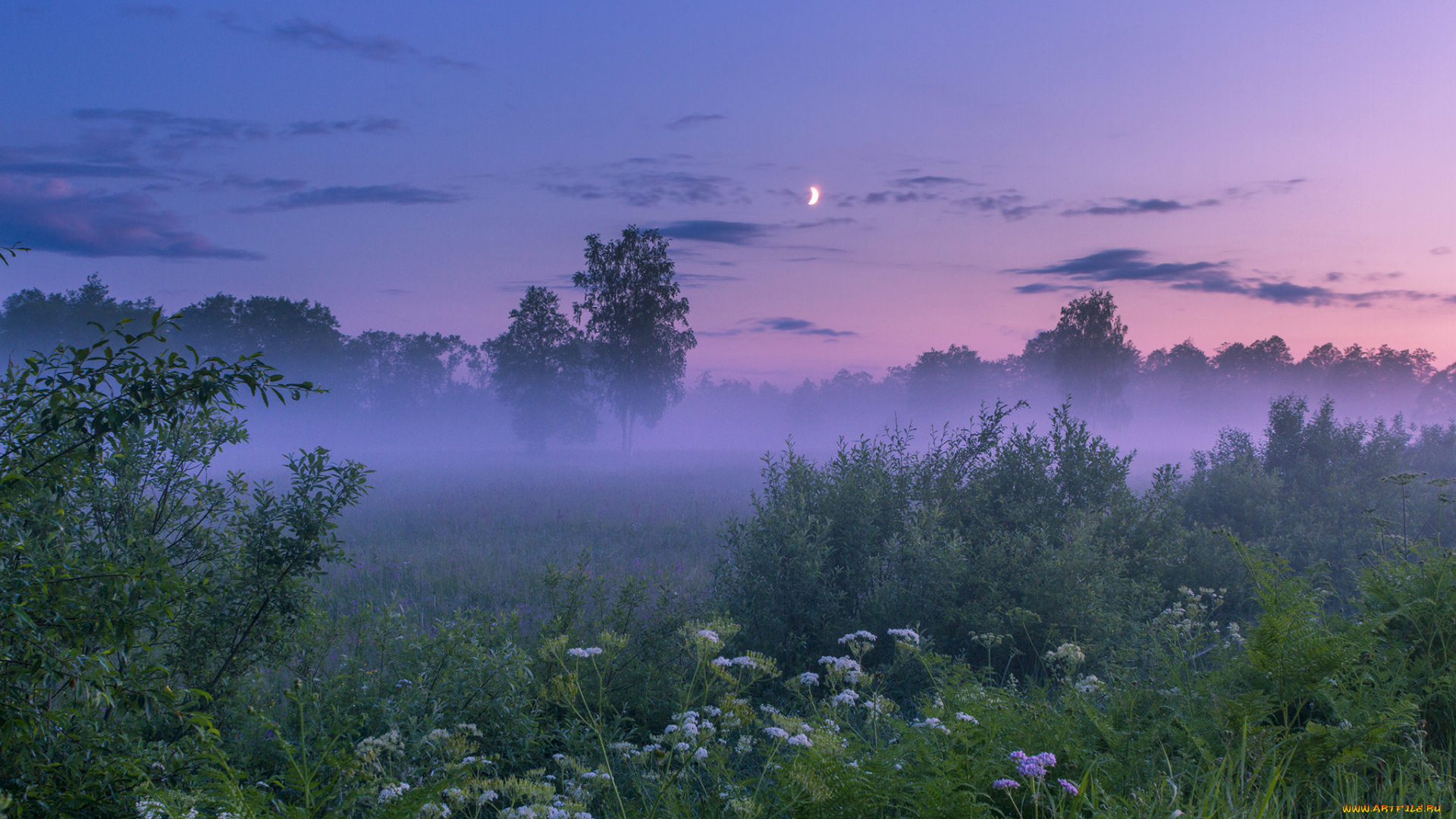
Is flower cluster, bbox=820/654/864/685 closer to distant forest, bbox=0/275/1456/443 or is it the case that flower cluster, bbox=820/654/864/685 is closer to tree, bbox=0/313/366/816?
tree, bbox=0/313/366/816

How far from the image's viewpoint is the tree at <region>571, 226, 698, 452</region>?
148ft

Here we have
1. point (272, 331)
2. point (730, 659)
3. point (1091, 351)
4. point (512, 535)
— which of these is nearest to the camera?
point (730, 659)

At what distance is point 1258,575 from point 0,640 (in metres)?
6.22

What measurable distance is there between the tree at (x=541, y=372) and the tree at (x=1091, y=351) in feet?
131

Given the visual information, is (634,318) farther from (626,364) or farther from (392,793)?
(392,793)

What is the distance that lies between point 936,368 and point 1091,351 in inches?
1678

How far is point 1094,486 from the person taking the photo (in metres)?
9.63

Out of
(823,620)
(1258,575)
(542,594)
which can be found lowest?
(542,594)

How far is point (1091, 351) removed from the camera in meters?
57.7

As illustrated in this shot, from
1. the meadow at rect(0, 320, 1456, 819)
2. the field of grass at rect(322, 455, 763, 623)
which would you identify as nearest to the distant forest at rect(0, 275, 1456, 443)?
the field of grass at rect(322, 455, 763, 623)

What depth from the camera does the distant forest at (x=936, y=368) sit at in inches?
2206

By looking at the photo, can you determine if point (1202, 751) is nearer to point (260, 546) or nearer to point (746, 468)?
point (260, 546)

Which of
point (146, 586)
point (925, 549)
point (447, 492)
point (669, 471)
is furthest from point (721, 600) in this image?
point (669, 471)

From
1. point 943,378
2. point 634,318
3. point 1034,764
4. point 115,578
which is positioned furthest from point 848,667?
point 943,378
